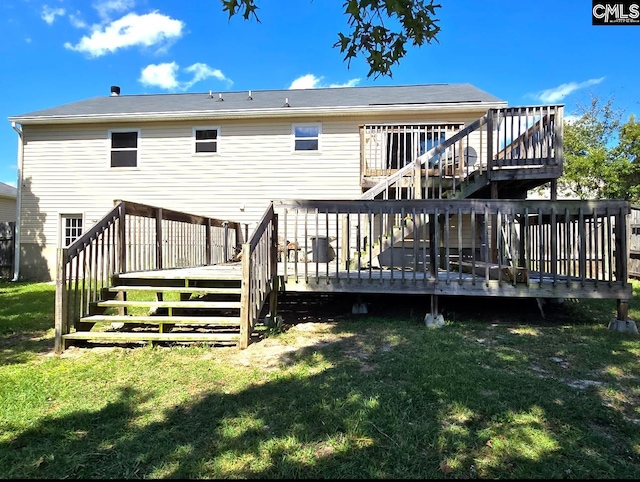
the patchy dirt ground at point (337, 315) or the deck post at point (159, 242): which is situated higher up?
the deck post at point (159, 242)

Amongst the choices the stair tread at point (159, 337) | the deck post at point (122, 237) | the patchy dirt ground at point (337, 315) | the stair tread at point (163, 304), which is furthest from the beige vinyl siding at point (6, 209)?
the stair tread at point (159, 337)

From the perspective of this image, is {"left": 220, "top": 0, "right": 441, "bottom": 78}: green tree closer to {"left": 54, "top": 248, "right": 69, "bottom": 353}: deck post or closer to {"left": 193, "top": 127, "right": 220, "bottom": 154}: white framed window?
{"left": 54, "top": 248, "right": 69, "bottom": 353}: deck post

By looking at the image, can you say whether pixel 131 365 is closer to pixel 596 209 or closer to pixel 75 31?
pixel 596 209

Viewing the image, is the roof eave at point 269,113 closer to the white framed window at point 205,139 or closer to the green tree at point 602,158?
the white framed window at point 205,139

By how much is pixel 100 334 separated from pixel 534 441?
14.4ft

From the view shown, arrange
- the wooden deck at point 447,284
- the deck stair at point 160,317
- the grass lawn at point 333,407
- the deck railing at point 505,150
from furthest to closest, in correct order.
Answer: the deck railing at point 505,150 → the wooden deck at point 447,284 → the deck stair at point 160,317 → the grass lawn at point 333,407

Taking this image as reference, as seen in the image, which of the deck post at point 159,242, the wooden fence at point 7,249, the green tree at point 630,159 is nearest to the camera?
the deck post at point 159,242

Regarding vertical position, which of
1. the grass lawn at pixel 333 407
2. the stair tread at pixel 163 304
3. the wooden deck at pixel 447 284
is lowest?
the grass lawn at pixel 333 407

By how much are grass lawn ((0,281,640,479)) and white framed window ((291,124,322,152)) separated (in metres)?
7.42

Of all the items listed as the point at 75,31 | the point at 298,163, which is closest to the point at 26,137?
the point at 75,31

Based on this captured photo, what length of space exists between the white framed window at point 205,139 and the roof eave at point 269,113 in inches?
15.8

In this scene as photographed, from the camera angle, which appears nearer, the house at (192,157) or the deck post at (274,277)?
the deck post at (274,277)

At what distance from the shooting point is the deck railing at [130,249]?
14.2ft

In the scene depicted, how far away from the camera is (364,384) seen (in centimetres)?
312
